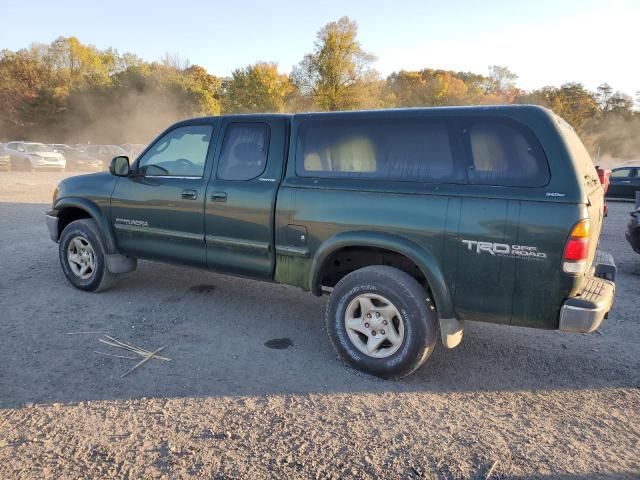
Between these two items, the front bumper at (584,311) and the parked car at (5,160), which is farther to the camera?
the parked car at (5,160)

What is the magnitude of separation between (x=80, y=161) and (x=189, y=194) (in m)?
26.2

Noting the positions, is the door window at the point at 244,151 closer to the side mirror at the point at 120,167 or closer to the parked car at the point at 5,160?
the side mirror at the point at 120,167

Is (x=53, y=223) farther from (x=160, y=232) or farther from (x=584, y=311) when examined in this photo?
(x=584, y=311)

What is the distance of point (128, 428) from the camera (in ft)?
9.56

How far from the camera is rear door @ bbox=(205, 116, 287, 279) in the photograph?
4176 millimetres

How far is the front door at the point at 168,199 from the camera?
15.1ft

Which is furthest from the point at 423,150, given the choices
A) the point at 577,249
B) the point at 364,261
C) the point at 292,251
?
the point at 292,251

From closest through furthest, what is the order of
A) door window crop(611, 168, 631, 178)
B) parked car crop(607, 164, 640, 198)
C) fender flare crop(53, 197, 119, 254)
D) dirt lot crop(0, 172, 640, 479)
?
dirt lot crop(0, 172, 640, 479)
fender flare crop(53, 197, 119, 254)
parked car crop(607, 164, 640, 198)
door window crop(611, 168, 631, 178)

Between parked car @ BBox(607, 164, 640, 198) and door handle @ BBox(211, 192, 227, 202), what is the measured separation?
16.3 meters

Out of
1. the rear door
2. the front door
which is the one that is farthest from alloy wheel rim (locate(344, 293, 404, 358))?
the front door

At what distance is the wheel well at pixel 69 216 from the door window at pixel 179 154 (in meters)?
1.11

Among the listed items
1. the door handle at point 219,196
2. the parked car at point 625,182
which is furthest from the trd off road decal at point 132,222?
the parked car at point 625,182

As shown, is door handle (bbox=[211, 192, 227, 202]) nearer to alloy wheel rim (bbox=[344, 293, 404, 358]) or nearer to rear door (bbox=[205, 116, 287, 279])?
rear door (bbox=[205, 116, 287, 279])

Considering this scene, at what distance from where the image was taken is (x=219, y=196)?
14.4ft
